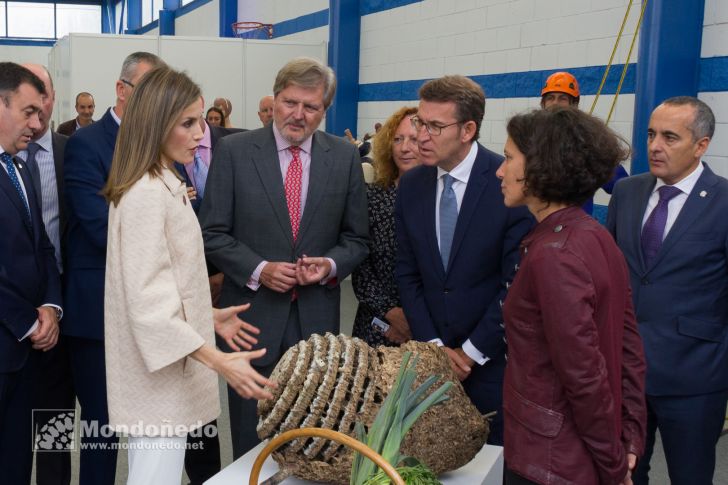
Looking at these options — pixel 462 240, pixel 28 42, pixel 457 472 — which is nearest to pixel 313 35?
pixel 462 240

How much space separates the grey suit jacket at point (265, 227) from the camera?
2504 millimetres

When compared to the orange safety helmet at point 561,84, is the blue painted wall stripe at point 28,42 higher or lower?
higher

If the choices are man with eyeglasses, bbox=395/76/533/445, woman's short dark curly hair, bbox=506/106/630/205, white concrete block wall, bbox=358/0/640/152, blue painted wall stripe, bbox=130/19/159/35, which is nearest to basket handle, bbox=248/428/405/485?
woman's short dark curly hair, bbox=506/106/630/205

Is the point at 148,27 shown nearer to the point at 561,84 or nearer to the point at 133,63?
the point at 133,63

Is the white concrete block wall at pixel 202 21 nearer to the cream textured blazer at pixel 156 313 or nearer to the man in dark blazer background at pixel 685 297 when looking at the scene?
the man in dark blazer background at pixel 685 297

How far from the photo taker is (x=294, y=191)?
2549 mm

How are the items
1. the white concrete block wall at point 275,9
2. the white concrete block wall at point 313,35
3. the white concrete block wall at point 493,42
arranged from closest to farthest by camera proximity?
1. the white concrete block wall at point 493,42
2. the white concrete block wall at point 313,35
3. the white concrete block wall at point 275,9

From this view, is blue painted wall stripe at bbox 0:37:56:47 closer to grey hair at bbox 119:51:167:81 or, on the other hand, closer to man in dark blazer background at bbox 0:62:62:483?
grey hair at bbox 119:51:167:81

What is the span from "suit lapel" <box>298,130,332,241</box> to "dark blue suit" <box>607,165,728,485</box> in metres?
1.06

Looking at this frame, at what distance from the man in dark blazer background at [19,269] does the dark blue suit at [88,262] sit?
7 centimetres

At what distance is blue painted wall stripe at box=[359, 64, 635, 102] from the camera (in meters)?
4.80

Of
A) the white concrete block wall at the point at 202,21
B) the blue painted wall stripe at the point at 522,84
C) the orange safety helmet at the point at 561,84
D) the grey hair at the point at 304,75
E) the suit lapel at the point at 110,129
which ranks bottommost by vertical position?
the suit lapel at the point at 110,129

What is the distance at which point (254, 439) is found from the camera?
8.43ft

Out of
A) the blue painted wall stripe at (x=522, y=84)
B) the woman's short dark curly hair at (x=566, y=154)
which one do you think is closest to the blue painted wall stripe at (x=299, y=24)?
the blue painted wall stripe at (x=522, y=84)
